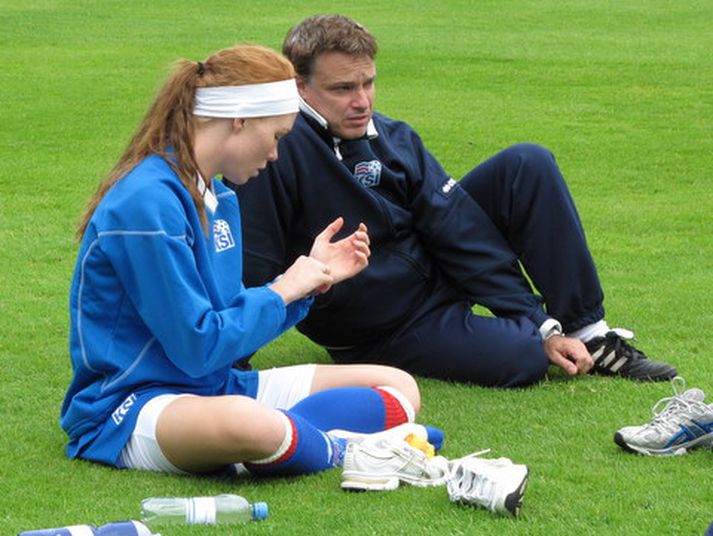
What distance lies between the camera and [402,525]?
3.90m

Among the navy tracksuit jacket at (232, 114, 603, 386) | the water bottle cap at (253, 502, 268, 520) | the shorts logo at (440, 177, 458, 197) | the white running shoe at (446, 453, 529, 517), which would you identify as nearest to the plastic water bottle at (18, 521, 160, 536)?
the water bottle cap at (253, 502, 268, 520)

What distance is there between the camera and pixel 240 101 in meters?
4.50

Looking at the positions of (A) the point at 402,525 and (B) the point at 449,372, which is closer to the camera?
(A) the point at 402,525

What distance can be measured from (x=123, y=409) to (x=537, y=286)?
2007 millimetres

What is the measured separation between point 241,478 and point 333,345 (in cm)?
148

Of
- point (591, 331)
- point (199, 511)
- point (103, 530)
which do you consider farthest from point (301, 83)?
point (103, 530)

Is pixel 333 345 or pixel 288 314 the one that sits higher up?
pixel 288 314

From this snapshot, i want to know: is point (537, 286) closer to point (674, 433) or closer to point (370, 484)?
point (674, 433)

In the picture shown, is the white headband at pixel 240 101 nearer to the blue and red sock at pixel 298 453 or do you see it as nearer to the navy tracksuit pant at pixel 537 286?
the blue and red sock at pixel 298 453

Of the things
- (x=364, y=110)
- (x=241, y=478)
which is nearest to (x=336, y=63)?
(x=364, y=110)

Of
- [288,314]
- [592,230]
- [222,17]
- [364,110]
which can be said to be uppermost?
[364,110]

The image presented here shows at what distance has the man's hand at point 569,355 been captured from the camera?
5.66 m

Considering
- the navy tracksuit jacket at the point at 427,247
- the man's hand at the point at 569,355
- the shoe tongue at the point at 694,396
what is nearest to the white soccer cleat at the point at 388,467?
the shoe tongue at the point at 694,396

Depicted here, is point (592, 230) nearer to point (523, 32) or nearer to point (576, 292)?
point (576, 292)
